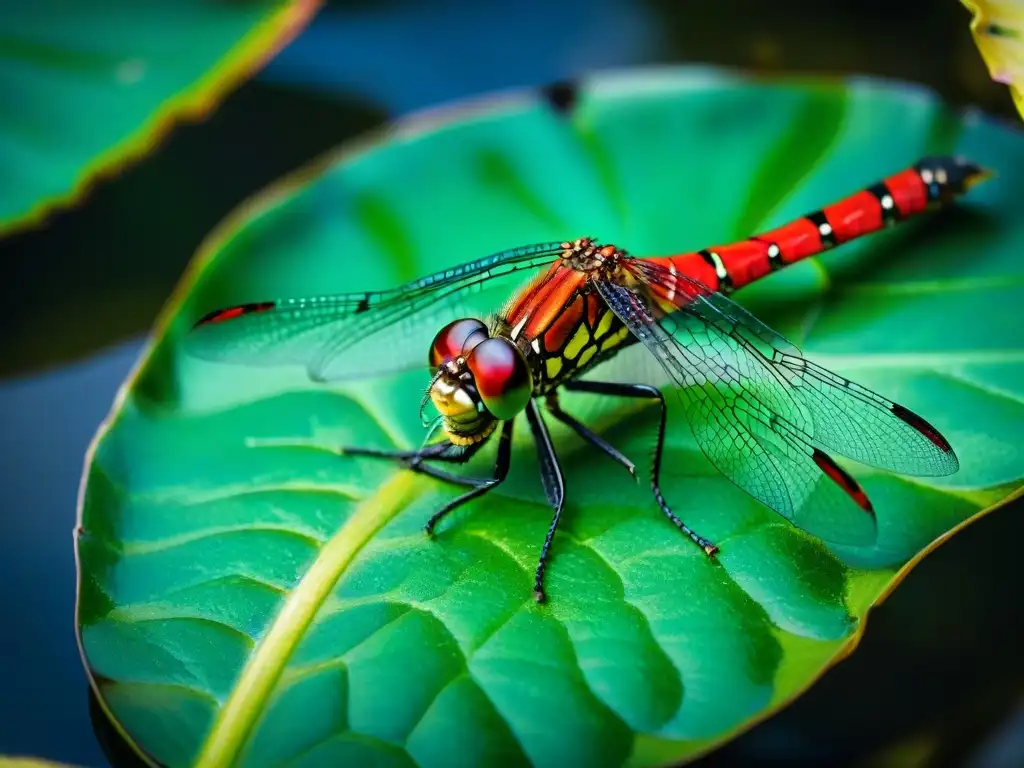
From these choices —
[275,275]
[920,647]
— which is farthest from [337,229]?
[920,647]

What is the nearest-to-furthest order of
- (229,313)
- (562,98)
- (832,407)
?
(832,407), (229,313), (562,98)

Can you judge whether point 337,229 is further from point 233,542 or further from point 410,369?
point 233,542

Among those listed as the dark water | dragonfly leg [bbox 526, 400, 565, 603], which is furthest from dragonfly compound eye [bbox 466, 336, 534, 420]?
the dark water

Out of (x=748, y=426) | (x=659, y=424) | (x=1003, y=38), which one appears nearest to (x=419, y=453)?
(x=659, y=424)

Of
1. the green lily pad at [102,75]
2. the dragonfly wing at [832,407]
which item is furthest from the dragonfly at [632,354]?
the green lily pad at [102,75]

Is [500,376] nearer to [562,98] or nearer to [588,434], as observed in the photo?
[588,434]

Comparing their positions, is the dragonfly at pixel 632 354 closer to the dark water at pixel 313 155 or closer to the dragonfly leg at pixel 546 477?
the dragonfly leg at pixel 546 477
